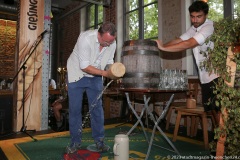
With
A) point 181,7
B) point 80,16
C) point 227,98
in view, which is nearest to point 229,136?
point 227,98

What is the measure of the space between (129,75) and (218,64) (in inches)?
37.5

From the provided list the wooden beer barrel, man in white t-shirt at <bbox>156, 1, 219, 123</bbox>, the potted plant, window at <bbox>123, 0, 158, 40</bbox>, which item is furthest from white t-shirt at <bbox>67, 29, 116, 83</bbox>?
window at <bbox>123, 0, 158, 40</bbox>

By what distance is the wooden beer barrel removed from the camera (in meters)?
2.31

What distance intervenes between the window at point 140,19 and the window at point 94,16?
4.55ft

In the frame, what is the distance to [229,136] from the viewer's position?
64.4 inches

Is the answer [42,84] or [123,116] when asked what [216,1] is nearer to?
[123,116]

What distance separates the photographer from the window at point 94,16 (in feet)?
25.1

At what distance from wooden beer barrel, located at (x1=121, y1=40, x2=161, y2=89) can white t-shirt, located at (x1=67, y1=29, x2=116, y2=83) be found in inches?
15.5

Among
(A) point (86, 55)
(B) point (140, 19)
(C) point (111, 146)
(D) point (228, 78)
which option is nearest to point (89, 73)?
(A) point (86, 55)

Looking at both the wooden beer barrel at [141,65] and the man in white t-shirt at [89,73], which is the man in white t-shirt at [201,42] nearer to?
the wooden beer barrel at [141,65]

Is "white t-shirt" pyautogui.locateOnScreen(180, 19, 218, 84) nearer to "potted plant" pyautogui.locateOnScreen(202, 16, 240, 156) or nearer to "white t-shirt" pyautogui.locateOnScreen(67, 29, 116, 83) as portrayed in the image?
"potted plant" pyautogui.locateOnScreen(202, 16, 240, 156)

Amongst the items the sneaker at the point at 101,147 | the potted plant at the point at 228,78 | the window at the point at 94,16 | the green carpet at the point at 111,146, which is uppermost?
the window at the point at 94,16

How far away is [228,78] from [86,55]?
145 centimetres

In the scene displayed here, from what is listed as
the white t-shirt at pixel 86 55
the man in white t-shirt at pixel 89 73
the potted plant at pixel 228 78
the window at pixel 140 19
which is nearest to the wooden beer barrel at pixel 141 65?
the man in white t-shirt at pixel 89 73
